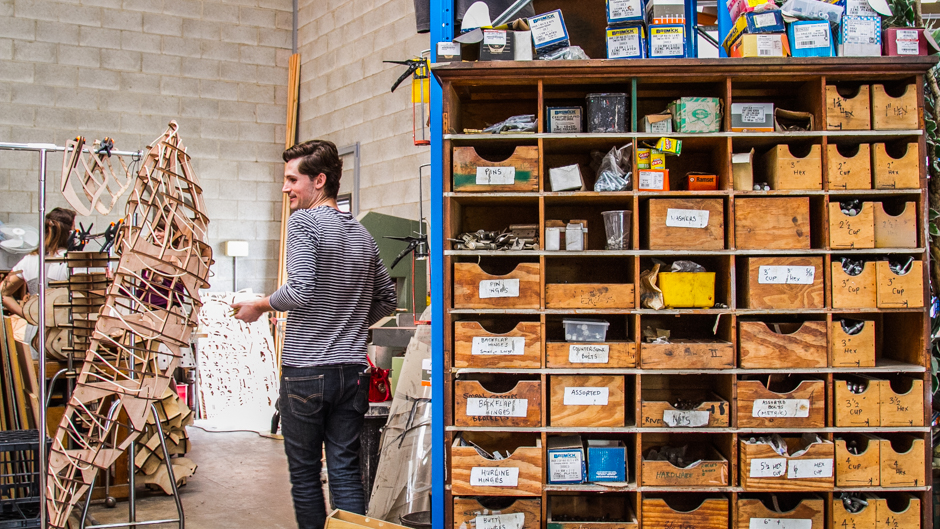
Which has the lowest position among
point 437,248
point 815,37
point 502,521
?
point 502,521

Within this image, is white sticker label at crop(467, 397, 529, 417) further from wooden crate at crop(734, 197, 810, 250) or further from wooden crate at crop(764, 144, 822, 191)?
wooden crate at crop(764, 144, 822, 191)

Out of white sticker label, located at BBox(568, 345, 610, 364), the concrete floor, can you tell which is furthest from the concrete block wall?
white sticker label, located at BBox(568, 345, 610, 364)

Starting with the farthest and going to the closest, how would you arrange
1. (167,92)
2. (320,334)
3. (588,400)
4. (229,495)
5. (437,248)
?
1. (167,92)
2. (229,495)
3. (437,248)
4. (588,400)
5. (320,334)

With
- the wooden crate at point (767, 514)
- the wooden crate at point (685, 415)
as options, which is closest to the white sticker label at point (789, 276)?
the wooden crate at point (685, 415)

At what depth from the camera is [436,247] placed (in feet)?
8.46

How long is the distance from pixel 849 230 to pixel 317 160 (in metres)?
1.84

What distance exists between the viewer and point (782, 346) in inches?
87.2

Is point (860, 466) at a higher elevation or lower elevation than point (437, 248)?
lower

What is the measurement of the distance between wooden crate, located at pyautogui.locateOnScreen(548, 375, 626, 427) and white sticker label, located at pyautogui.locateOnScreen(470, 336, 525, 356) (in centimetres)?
16

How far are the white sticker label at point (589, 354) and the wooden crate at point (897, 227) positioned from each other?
3.33 feet

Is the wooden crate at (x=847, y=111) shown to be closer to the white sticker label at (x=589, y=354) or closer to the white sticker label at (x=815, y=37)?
the white sticker label at (x=815, y=37)

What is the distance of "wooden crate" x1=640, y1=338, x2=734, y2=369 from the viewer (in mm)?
2223

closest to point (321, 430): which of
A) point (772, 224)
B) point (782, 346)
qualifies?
point (782, 346)

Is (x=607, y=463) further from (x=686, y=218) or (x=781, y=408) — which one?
(x=686, y=218)
